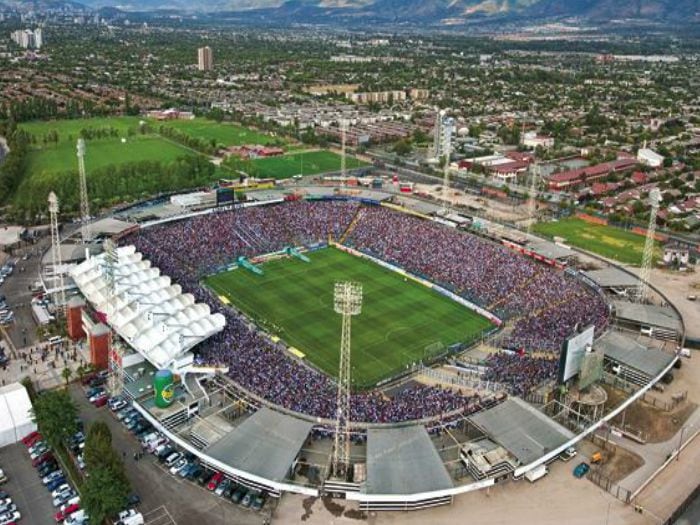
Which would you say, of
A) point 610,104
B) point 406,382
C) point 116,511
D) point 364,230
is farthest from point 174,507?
point 610,104

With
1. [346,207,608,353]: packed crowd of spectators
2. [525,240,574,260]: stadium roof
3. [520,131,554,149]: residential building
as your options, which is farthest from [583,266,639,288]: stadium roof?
[520,131,554,149]: residential building

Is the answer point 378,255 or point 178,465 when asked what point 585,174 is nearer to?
point 378,255

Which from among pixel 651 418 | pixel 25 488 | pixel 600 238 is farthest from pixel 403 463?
pixel 600 238

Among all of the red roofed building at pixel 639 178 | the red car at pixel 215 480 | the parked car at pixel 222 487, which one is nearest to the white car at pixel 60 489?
the red car at pixel 215 480

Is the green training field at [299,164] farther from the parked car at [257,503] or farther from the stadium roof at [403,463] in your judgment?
the parked car at [257,503]

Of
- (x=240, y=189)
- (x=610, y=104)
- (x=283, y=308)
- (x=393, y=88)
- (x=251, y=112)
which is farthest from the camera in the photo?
(x=393, y=88)

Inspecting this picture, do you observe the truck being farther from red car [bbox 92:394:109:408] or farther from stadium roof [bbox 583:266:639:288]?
stadium roof [bbox 583:266:639:288]

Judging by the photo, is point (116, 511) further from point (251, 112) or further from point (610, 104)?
point (610, 104)
